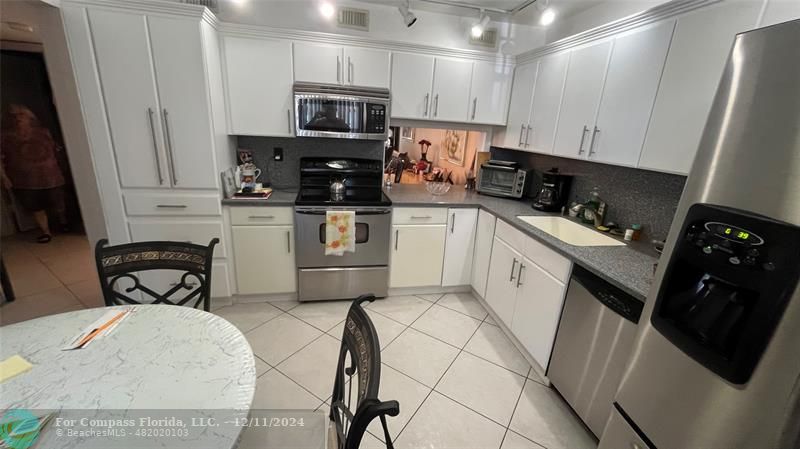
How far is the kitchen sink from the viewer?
2170 mm

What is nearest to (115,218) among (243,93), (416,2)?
(243,93)

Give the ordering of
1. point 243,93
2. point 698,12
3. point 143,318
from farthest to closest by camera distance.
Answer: point 243,93 < point 698,12 < point 143,318

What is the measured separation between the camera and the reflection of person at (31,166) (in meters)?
3.33

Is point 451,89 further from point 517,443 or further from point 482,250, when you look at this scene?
point 517,443

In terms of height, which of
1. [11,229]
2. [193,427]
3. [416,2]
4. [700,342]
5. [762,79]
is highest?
[416,2]

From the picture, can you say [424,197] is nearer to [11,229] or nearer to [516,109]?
[516,109]

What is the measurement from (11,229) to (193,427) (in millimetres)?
5134

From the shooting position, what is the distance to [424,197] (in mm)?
2885

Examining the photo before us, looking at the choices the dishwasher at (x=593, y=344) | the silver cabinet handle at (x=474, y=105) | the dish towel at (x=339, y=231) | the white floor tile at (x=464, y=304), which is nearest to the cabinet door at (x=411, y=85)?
the silver cabinet handle at (x=474, y=105)

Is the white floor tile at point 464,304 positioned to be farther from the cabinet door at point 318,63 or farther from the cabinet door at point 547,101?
the cabinet door at point 318,63

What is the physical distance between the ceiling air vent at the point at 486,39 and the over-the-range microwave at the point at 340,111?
1.00m

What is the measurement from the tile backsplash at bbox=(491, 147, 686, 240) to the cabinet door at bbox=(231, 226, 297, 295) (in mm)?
2353

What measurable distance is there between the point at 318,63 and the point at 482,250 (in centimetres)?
206

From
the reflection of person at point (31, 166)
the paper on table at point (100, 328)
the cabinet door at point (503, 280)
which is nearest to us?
the paper on table at point (100, 328)
